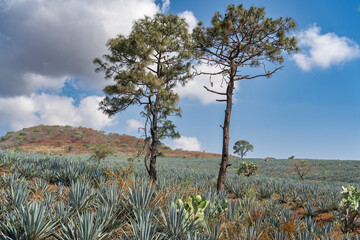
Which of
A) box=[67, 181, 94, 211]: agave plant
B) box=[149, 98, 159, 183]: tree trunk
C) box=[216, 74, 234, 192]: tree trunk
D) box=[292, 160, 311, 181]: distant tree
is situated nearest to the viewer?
box=[67, 181, 94, 211]: agave plant

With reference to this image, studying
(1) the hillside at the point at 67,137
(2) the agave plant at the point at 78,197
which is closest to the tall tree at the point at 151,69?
(2) the agave plant at the point at 78,197

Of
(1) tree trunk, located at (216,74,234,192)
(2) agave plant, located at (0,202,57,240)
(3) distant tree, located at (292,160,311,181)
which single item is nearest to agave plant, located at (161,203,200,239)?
(2) agave plant, located at (0,202,57,240)

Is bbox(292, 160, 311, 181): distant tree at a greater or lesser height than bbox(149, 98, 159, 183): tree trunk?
lesser

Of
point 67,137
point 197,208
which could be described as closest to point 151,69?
point 197,208

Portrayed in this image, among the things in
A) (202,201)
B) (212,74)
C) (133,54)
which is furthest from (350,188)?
(133,54)

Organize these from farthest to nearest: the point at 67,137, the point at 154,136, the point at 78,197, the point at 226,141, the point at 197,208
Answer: the point at 67,137, the point at 154,136, the point at 226,141, the point at 78,197, the point at 197,208

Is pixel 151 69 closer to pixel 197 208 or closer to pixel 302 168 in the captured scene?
pixel 197 208

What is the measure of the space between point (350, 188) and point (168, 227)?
4268 mm

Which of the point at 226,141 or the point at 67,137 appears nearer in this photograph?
the point at 226,141

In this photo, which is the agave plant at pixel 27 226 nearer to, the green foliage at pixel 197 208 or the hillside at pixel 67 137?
the green foliage at pixel 197 208

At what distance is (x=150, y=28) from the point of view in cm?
1101

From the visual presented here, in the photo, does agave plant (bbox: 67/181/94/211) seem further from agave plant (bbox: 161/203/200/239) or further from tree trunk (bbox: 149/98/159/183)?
tree trunk (bbox: 149/98/159/183)

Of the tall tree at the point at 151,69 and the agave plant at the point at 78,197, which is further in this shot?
the tall tree at the point at 151,69

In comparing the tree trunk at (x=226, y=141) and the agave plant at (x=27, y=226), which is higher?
the tree trunk at (x=226, y=141)
